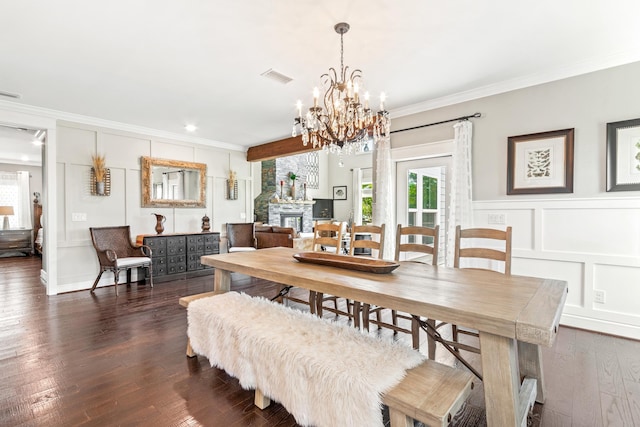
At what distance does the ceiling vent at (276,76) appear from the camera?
304 cm

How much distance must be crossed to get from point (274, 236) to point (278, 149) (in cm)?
179

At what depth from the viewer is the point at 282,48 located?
8.54ft

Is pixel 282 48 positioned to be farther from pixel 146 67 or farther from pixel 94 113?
pixel 94 113

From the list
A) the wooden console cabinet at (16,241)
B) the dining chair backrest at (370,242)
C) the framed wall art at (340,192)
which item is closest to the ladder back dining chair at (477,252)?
the dining chair backrest at (370,242)

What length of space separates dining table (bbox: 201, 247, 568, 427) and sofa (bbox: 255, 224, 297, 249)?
3.63 m

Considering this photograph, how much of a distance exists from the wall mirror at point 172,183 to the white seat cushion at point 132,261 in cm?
109

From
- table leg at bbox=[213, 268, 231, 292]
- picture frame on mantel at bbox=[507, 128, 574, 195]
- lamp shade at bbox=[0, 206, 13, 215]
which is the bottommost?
table leg at bbox=[213, 268, 231, 292]

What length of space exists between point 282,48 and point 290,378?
254 cm

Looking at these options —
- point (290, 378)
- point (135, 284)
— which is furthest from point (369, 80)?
point (135, 284)

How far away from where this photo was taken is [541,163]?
3.17 m

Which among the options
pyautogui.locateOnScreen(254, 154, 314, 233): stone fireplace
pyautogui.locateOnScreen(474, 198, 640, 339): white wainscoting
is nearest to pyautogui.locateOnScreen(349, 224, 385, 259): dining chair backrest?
pyautogui.locateOnScreen(474, 198, 640, 339): white wainscoting

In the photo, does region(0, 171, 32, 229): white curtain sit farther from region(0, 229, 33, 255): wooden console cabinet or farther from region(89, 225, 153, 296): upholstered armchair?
region(89, 225, 153, 296): upholstered armchair

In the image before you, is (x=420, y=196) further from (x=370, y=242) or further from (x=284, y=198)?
(x=284, y=198)

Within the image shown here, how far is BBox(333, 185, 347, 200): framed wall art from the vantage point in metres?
10.2
